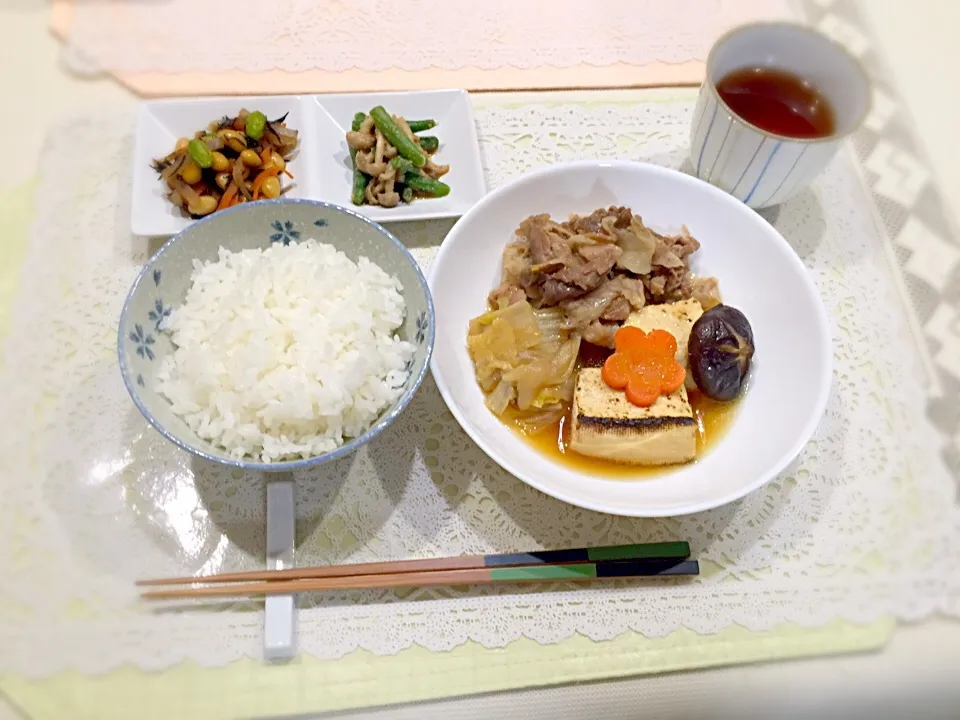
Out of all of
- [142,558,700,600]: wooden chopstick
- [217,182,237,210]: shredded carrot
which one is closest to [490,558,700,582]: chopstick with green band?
[142,558,700,600]: wooden chopstick

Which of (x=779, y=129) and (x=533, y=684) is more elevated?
(x=779, y=129)

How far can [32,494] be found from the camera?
1949mm

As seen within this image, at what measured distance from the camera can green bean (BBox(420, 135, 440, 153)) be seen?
2549 millimetres

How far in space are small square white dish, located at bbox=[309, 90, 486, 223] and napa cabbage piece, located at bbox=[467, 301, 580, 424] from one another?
0.51 metres

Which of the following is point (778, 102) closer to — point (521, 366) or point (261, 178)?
point (521, 366)

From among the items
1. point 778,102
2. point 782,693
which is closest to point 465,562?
point 782,693

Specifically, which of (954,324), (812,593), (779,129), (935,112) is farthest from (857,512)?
(935,112)

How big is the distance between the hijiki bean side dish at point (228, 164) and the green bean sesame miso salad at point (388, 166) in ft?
0.85

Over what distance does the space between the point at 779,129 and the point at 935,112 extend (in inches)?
44.3

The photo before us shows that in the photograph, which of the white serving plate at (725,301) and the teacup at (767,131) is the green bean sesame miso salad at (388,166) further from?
the teacup at (767,131)

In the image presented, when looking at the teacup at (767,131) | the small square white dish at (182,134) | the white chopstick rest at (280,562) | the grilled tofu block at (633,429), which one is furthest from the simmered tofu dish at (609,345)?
the small square white dish at (182,134)

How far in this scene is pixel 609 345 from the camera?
7.07ft

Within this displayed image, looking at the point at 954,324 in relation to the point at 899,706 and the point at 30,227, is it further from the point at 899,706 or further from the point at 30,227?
the point at 30,227

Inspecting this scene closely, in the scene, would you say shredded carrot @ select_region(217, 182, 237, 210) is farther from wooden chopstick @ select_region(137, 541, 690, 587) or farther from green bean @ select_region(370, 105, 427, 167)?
wooden chopstick @ select_region(137, 541, 690, 587)
